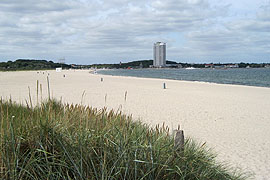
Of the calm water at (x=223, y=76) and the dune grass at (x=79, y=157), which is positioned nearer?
the dune grass at (x=79, y=157)

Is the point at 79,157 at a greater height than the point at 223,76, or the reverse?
the point at 79,157

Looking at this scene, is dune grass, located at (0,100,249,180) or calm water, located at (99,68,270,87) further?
calm water, located at (99,68,270,87)

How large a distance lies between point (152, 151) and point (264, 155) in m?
3.66

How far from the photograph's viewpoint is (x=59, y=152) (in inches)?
112

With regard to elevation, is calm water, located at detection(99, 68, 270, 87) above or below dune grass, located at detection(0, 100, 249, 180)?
below

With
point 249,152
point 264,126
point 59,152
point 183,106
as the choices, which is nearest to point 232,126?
point 264,126

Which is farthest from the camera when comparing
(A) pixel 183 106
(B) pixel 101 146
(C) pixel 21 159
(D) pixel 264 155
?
(A) pixel 183 106

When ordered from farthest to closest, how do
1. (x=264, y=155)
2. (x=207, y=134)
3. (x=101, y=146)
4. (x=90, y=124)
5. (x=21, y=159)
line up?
(x=207, y=134) → (x=264, y=155) → (x=90, y=124) → (x=101, y=146) → (x=21, y=159)

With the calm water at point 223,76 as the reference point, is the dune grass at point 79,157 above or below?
above

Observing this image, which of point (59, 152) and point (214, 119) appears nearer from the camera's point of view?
point (59, 152)

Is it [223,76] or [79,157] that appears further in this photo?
[223,76]

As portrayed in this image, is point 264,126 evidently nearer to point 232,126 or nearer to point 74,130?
point 232,126

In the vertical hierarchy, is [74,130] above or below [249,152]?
above

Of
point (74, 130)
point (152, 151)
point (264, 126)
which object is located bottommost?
point (264, 126)
